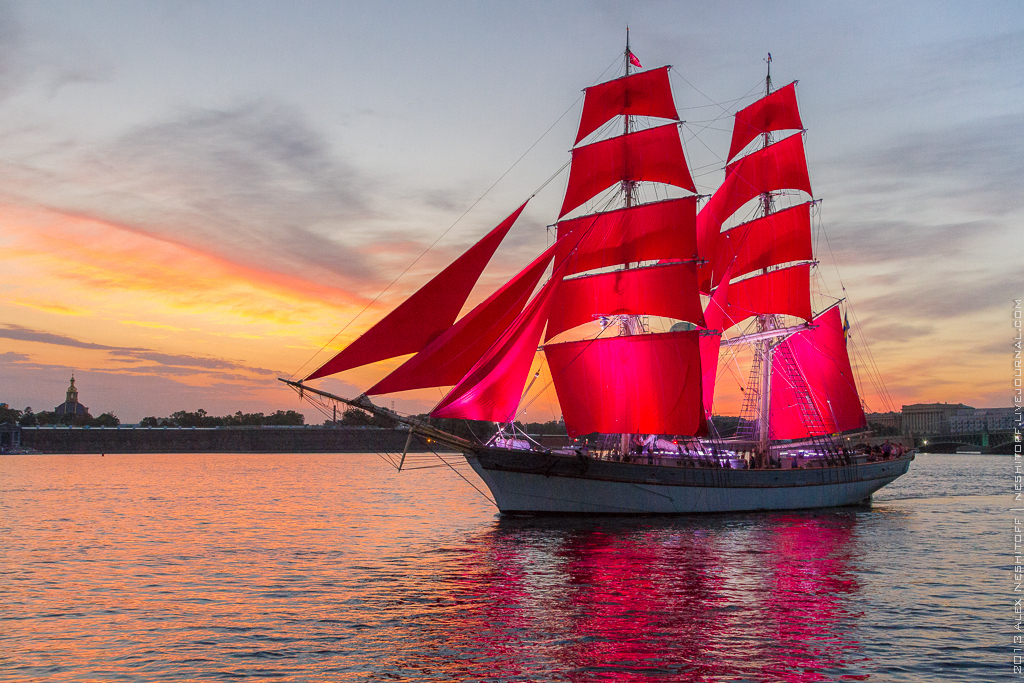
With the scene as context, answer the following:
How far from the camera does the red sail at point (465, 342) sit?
1318 inches

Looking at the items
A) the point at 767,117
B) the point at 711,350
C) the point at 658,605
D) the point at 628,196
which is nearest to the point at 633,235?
the point at 628,196

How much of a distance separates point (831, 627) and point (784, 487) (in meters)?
26.7

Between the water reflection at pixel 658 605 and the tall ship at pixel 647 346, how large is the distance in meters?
5.10

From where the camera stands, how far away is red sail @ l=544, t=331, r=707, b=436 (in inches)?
1645

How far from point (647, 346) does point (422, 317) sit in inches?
517

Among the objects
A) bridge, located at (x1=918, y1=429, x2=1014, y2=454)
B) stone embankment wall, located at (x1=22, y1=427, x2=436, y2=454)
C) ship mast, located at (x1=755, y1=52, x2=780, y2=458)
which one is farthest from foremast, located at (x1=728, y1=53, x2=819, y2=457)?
bridge, located at (x1=918, y1=429, x2=1014, y2=454)

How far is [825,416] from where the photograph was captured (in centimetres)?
5253

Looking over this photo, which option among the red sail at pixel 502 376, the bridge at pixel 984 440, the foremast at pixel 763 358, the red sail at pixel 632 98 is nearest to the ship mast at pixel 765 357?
the foremast at pixel 763 358

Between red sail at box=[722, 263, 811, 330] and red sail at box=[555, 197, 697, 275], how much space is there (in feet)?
33.5

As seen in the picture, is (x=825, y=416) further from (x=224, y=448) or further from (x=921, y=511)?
(x=224, y=448)

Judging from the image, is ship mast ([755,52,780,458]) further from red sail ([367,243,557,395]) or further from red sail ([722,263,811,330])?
red sail ([367,243,557,395])

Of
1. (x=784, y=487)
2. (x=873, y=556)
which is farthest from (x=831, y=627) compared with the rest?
(x=784, y=487)

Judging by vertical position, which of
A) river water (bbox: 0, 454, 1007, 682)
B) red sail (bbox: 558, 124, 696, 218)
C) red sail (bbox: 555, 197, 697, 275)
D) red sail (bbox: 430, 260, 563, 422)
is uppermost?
red sail (bbox: 558, 124, 696, 218)

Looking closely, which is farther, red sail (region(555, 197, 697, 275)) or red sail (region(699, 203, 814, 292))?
red sail (region(699, 203, 814, 292))
